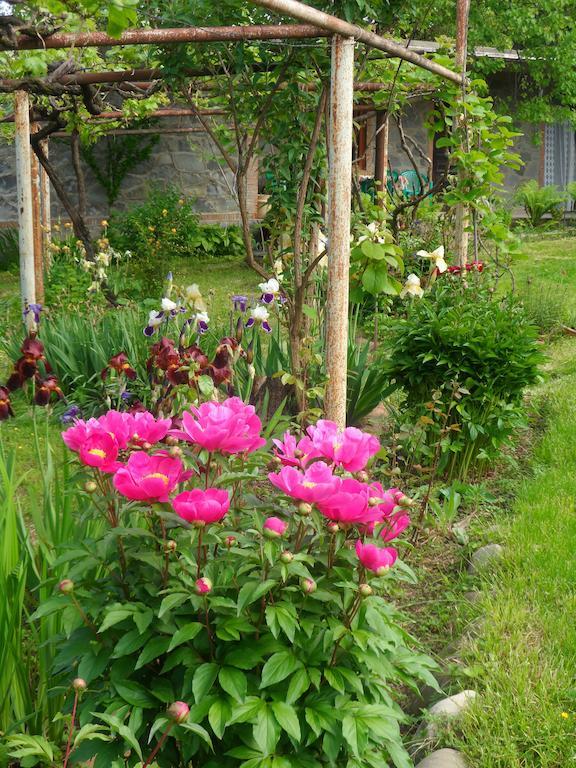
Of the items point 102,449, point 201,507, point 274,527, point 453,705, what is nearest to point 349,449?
point 274,527

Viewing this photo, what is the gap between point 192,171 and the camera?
41.4ft

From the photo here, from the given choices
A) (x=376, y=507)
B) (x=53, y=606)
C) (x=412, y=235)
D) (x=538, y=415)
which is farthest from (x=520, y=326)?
(x=412, y=235)

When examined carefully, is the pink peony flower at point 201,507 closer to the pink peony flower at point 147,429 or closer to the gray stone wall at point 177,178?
the pink peony flower at point 147,429

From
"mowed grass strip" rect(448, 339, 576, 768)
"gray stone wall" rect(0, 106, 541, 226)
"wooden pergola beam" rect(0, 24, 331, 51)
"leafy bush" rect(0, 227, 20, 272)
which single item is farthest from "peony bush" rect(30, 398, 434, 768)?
"gray stone wall" rect(0, 106, 541, 226)

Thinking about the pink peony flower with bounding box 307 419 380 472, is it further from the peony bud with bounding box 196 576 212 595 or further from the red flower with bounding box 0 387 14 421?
the red flower with bounding box 0 387 14 421

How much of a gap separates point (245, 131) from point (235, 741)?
→ 423 cm

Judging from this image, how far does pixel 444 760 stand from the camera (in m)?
2.21

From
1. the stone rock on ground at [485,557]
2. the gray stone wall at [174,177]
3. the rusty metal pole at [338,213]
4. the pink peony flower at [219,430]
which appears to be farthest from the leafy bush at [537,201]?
the pink peony flower at [219,430]

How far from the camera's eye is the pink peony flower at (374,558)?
1.66m

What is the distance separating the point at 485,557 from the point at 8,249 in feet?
30.0

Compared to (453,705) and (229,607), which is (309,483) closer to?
(229,607)

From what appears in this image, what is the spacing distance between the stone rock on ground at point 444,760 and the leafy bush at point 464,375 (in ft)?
6.30

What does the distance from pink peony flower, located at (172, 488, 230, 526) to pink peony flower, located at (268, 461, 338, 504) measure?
0.12 metres

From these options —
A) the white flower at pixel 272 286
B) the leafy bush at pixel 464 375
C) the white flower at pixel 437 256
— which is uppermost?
the white flower at pixel 437 256
